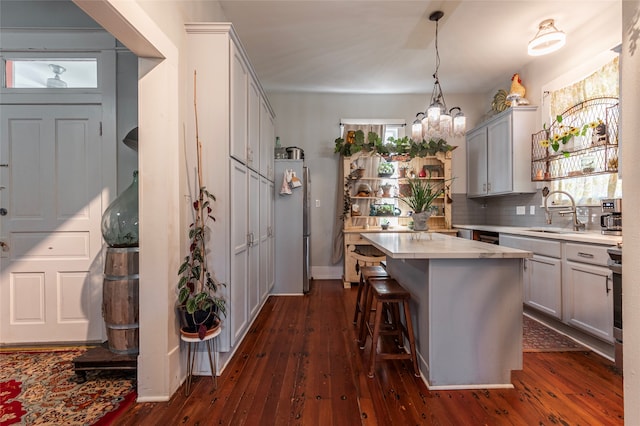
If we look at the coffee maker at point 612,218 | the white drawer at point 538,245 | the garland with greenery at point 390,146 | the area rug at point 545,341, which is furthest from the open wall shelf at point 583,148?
the area rug at point 545,341

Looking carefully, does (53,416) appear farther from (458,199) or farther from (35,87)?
(458,199)

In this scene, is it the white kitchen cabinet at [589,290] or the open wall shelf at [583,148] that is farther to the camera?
the open wall shelf at [583,148]

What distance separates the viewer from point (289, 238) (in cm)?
383

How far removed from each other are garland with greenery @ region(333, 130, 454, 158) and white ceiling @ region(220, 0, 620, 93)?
2.85 ft

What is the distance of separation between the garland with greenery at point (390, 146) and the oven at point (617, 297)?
8.77ft

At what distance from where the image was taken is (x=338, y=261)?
4.64 meters

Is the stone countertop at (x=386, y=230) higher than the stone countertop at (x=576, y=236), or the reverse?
the stone countertop at (x=576, y=236)

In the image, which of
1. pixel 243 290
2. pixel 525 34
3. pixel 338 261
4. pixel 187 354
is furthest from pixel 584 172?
pixel 187 354

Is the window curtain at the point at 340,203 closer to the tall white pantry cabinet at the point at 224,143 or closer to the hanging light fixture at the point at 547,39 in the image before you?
the hanging light fixture at the point at 547,39

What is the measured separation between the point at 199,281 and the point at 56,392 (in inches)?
44.3

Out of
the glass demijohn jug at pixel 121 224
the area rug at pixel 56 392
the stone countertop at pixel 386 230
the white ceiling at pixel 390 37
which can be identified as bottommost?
the area rug at pixel 56 392

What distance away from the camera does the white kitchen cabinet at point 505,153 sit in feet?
11.8

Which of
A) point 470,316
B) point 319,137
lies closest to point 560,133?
point 470,316

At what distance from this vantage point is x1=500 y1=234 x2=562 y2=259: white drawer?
257cm
